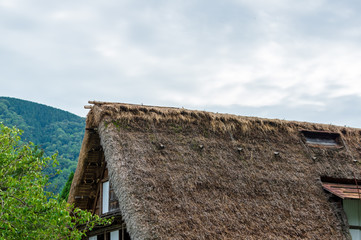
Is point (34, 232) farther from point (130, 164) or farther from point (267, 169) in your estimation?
point (267, 169)

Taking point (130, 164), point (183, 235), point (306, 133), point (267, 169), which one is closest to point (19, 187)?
point (130, 164)

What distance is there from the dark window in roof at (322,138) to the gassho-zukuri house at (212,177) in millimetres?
46

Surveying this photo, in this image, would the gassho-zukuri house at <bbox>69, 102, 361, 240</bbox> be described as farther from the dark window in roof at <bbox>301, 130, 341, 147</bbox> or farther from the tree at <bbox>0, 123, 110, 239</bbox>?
the tree at <bbox>0, 123, 110, 239</bbox>

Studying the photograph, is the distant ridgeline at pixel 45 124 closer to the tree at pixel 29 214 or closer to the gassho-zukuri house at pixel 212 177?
the gassho-zukuri house at pixel 212 177

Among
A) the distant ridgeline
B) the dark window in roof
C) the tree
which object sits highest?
the distant ridgeline

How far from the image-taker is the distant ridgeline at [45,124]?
6456 centimetres

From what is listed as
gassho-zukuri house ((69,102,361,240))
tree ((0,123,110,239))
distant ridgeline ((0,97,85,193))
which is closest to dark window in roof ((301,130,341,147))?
gassho-zukuri house ((69,102,361,240))

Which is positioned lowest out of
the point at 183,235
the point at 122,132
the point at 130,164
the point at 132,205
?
the point at 183,235

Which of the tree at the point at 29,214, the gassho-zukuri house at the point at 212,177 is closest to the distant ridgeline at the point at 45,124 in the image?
the gassho-zukuri house at the point at 212,177

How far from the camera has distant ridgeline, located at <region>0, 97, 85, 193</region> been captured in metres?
64.6

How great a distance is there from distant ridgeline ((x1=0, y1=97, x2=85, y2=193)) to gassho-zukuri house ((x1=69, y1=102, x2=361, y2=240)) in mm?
48640

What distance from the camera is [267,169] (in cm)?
1307

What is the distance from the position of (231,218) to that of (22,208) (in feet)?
15.9

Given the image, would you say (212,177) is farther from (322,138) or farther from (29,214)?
(322,138)
